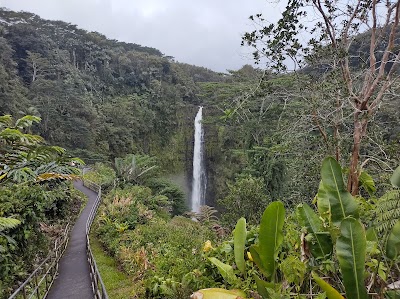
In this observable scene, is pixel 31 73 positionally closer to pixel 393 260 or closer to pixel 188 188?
pixel 188 188

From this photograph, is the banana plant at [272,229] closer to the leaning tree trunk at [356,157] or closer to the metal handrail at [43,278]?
the leaning tree trunk at [356,157]

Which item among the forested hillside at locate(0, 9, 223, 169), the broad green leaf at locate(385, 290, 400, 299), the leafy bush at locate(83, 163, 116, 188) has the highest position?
the forested hillside at locate(0, 9, 223, 169)

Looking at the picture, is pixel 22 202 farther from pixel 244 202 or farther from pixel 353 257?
pixel 244 202

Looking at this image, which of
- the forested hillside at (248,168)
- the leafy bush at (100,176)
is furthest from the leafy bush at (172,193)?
the leafy bush at (100,176)

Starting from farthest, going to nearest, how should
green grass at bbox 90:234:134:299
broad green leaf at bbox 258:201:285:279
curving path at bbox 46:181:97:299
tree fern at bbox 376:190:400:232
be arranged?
green grass at bbox 90:234:134:299 → curving path at bbox 46:181:97:299 → tree fern at bbox 376:190:400:232 → broad green leaf at bbox 258:201:285:279

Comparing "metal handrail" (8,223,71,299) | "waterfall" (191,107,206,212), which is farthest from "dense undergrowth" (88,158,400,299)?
"waterfall" (191,107,206,212)

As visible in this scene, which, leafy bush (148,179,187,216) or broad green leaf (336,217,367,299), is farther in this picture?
leafy bush (148,179,187,216)

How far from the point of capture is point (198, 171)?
33.1m

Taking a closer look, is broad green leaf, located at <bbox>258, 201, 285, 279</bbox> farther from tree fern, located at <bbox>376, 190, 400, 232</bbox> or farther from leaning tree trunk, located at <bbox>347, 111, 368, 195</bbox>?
leaning tree trunk, located at <bbox>347, 111, 368, 195</bbox>

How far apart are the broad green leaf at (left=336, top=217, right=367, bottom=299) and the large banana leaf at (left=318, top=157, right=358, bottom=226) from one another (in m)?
0.61

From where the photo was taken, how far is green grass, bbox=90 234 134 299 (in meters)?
7.02

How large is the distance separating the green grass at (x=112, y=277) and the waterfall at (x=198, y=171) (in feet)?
67.2

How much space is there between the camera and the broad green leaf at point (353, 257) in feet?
7.16

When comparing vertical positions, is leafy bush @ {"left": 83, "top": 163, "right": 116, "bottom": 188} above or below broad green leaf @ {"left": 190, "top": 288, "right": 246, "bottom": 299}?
below
